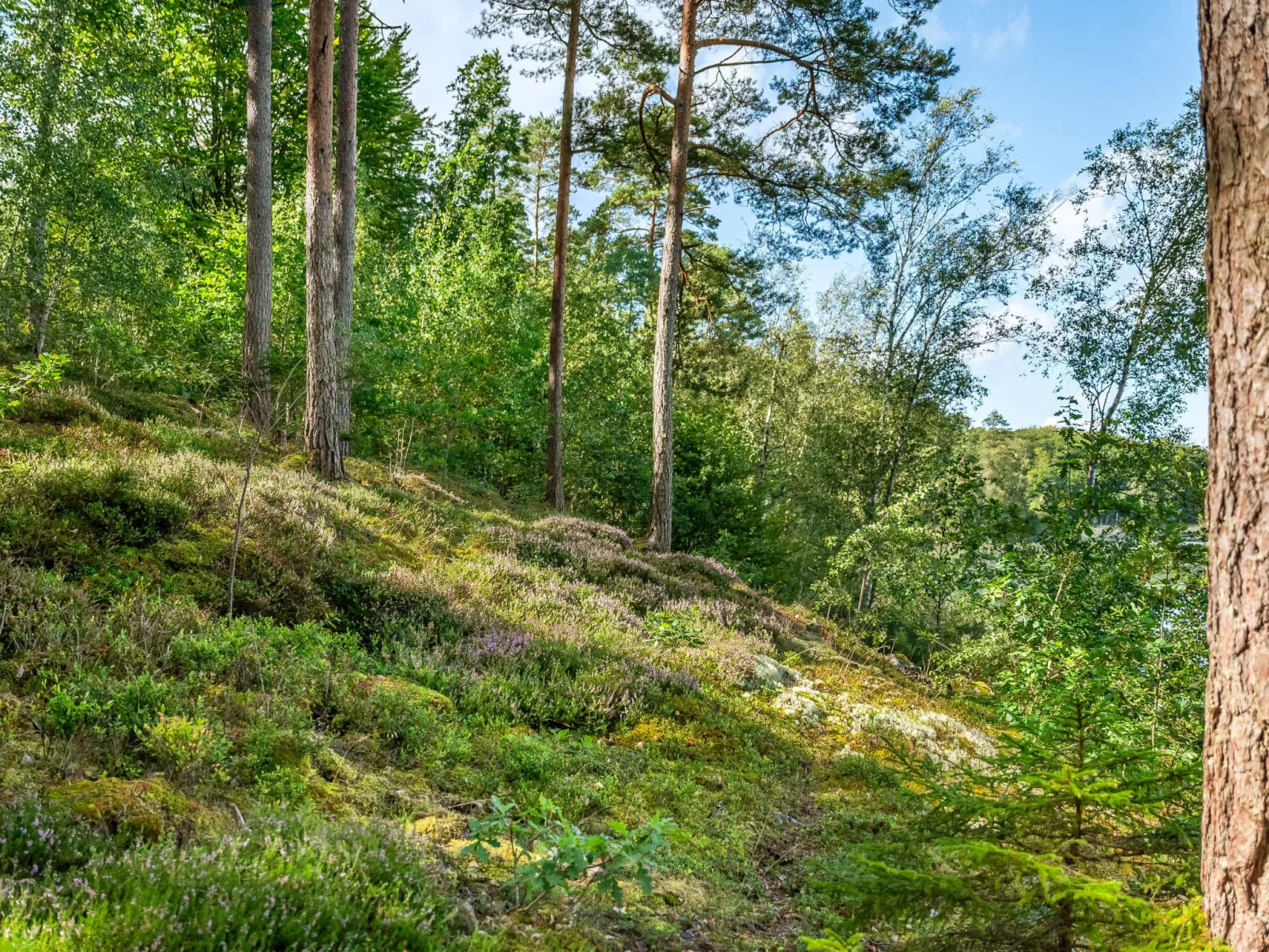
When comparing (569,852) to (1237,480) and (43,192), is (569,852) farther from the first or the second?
(43,192)

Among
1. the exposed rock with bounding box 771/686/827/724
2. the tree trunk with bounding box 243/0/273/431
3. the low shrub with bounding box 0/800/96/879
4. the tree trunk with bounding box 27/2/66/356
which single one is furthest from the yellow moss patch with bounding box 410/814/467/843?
the tree trunk with bounding box 27/2/66/356

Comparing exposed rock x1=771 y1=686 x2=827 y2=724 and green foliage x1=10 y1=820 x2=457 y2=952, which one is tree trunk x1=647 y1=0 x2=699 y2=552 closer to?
exposed rock x1=771 y1=686 x2=827 y2=724

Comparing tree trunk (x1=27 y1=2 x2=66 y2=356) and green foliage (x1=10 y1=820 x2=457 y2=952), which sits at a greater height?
tree trunk (x1=27 y1=2 x2=66 y2=356)

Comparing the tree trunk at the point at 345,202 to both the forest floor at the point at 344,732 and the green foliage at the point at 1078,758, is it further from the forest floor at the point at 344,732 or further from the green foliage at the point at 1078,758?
the green foliage at the point at 1078,758

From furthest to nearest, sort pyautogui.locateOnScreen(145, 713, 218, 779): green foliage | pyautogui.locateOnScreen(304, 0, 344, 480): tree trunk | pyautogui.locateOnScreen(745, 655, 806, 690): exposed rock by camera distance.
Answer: pyautogui.locateOnScreen(304, 0, 344, 480): tree trunk, pyautogui.locateOnScreen(745, 655, 806, 690): exposed rock, pyautogui.locateOnScreen(145, 713, 218, 779): green foliage

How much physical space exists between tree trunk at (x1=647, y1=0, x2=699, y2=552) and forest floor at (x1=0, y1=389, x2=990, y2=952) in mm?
5769

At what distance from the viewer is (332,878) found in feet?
7.39

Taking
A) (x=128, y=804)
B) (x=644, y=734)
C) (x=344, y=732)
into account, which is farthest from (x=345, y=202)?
(x=128, y=804)

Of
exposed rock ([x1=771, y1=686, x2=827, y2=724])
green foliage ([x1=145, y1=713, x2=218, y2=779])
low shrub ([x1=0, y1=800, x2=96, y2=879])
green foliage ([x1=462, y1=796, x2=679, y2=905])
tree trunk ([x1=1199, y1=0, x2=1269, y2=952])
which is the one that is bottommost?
exposed rock ([x1=771, y1=686, x2=827, y2=724])

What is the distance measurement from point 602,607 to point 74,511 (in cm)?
521

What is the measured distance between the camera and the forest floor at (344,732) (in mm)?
2174

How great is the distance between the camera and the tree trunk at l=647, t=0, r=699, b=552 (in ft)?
41.3

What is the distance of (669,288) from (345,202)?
610cm

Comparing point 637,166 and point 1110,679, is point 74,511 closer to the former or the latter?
point 1110,679
